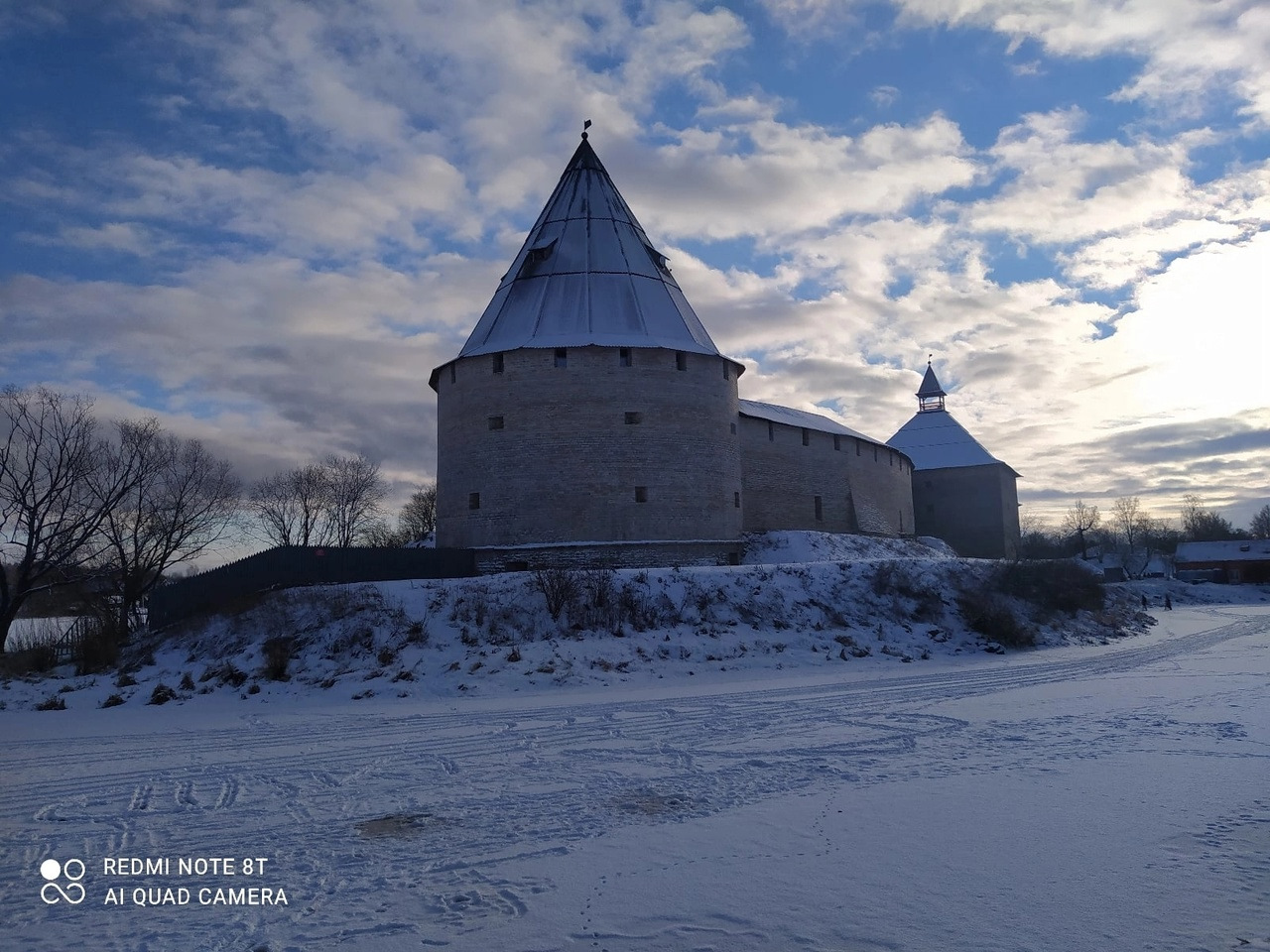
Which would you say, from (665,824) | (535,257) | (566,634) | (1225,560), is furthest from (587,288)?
(1225,560)

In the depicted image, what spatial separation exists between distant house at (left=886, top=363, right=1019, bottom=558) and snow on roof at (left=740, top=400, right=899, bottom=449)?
9.54m

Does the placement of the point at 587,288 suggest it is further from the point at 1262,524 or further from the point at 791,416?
the point at 1262,524

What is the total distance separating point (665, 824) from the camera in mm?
5551

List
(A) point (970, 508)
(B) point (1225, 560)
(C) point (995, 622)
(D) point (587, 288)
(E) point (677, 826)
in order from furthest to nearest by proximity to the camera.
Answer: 1. (B) point (1225, 560)
2. (A) point (970, 508)
3. (D) point (587, 288)
4. (C) point (995, 622)
5. (E) point (677, 826)

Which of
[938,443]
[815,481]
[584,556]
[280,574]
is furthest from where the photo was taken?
[938,443]

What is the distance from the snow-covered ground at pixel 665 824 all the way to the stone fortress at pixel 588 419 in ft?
41.1

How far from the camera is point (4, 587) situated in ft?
67.2

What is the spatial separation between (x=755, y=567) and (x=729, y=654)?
4.47m

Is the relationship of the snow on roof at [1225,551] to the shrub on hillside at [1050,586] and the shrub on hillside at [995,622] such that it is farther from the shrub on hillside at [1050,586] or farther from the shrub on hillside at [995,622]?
the shrub on hillside at [995,622]

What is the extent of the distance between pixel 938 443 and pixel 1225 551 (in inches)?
1135

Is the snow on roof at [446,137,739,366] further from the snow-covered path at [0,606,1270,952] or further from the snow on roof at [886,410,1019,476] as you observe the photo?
the snow on roof at [886,410,1019,476]

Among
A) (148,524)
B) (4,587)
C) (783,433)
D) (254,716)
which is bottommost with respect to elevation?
(254,716)

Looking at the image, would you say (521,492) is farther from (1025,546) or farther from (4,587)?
(1025,546)

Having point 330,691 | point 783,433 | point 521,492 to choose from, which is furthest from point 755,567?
point 783,433
